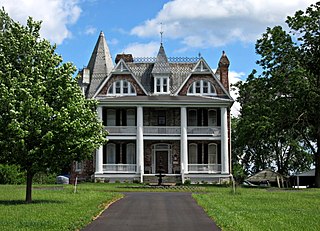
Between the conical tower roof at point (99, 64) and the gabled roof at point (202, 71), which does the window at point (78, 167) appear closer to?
the conical tower roof at point (99, 64)

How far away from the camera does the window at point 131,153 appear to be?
48.4 meters

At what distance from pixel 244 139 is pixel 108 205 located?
22801mm

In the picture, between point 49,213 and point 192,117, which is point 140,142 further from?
point 49,213

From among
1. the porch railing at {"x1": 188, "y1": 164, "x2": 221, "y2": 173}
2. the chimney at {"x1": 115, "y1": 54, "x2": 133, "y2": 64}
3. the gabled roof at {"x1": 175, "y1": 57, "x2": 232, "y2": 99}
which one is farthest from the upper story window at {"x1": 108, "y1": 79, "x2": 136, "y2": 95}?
the porch railing at {"x1": 188, "y1": 164, "x2": 221, "y2": 173}

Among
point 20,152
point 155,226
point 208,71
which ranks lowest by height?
point 155,226

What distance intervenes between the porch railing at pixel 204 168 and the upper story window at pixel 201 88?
598 cm

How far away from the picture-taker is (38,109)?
21.0 metres

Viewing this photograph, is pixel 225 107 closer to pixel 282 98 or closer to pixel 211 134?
pixel 211 134

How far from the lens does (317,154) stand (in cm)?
4022

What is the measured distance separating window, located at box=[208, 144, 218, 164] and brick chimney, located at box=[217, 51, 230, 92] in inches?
207

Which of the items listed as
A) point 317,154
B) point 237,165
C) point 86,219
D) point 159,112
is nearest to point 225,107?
point 159,112

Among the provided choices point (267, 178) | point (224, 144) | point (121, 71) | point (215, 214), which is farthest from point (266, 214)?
point (121, 71)

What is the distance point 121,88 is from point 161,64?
4302 millimetres

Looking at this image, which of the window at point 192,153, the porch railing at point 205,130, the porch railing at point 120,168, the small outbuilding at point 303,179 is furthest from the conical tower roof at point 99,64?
the small outbuilding at point 303,179
